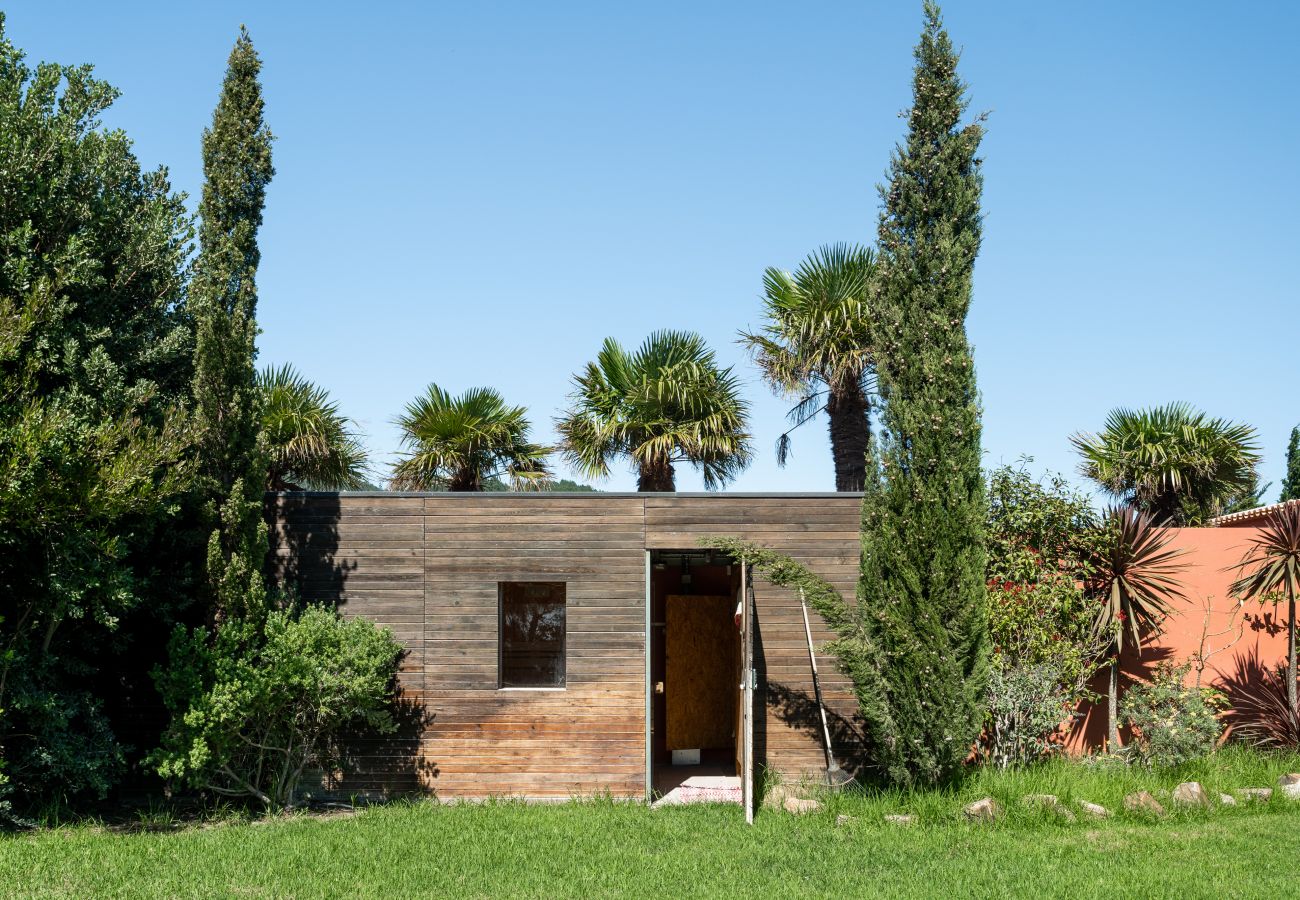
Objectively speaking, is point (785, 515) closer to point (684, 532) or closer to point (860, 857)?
point (684, 532)

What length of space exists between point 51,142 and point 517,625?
593cm

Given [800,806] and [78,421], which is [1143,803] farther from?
[78,421]

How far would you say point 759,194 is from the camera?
1267cm

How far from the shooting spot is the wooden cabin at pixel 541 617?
→ 9758 millimetres

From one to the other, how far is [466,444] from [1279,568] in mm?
10001

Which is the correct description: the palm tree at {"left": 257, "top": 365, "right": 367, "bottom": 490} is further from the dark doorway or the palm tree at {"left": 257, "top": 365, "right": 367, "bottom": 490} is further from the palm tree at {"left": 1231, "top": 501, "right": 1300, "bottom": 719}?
the palm tree at {"left": 1231, "top": 501, "right": 1300, "bottom": 719}

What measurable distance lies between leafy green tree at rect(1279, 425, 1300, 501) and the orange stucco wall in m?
18.4

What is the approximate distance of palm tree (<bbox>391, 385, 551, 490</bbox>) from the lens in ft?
48.8

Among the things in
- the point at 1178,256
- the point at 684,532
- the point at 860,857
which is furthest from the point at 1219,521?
the point at 860,857

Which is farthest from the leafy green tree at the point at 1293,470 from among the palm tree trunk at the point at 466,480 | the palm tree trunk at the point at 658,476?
the palm tree trunk at the point at 466,480

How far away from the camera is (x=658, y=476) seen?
49.2 ft

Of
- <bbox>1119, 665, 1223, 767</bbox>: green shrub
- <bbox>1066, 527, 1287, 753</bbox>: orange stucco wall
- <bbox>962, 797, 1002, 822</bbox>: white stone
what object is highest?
<bbox>1066, 527, 1287, 753</bbox>: orange stucco wall

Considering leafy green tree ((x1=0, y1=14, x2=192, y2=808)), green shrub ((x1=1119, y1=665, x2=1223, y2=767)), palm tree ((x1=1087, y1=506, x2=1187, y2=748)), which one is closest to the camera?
leafy green tree ((x1=0, y1=14, x2=192, y2=808))

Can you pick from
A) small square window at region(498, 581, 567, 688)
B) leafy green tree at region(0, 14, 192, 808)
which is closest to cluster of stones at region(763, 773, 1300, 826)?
small square window at region(498, 581, 567, 688)
